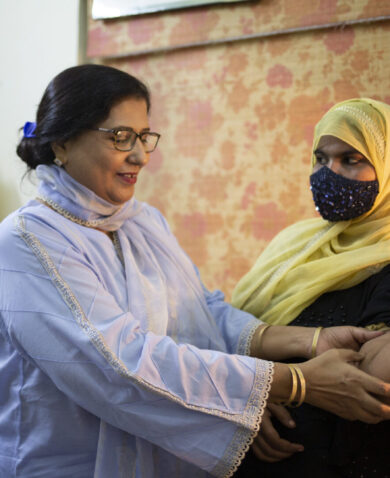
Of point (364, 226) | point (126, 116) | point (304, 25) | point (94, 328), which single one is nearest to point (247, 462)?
point (94, 328)

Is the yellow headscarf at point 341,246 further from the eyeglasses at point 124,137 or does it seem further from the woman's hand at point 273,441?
the eyeglasses at point 124,137

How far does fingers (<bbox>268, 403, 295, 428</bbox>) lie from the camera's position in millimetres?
1395

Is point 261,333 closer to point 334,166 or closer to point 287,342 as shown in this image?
point 287,342

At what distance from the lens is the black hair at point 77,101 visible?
1.54m

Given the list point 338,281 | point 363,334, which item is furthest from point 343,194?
point 363,334

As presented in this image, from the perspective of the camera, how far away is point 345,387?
1.28 m

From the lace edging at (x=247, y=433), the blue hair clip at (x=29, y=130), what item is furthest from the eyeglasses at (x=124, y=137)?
the lace edging at (x=247, y=433)

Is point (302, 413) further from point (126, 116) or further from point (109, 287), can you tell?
point (126, 116)

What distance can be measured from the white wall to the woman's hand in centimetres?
175

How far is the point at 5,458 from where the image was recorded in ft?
4.50

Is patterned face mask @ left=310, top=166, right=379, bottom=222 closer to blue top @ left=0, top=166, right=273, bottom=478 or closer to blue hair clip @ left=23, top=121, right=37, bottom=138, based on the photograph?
blue top @ left=0, top=166, right=273, bottom=478

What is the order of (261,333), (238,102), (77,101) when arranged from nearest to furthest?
(77,101) → (261,333) → (238,102)

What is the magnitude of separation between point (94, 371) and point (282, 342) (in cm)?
59

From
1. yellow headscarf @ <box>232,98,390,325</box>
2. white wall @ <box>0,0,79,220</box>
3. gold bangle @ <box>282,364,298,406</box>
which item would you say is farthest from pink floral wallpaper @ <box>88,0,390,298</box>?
gold bangle @ <box>282,364,298,406</box>
